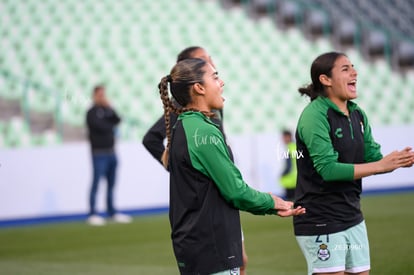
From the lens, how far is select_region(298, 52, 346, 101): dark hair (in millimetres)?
5648

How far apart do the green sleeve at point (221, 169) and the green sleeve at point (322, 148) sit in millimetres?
801

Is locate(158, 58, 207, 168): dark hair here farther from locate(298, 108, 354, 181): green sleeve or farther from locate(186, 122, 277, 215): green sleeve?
locate(298, 108, 354, 181): green sleeve

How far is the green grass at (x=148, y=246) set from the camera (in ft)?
Result: 30.9

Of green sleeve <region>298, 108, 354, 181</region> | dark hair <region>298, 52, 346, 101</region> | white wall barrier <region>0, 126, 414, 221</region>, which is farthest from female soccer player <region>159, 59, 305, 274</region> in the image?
white wall barrier <region>0, 126, 414, 221</region>

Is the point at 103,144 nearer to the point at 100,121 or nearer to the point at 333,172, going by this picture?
the point at 100,121

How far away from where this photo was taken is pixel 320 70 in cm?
567

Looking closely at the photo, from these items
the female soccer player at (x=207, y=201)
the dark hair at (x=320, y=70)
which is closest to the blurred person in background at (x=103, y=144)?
the dark hair at (x=320, y=70)

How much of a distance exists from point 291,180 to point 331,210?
10.6 metres

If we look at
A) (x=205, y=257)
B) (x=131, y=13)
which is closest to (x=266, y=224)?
(x=205, y=257)

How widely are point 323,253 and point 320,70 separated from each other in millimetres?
1140

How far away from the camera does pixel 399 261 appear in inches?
352

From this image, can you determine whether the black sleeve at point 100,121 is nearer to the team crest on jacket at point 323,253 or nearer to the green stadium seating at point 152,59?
the green stadium seating at point 152,59

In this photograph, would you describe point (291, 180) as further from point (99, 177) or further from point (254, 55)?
point (254, 55)

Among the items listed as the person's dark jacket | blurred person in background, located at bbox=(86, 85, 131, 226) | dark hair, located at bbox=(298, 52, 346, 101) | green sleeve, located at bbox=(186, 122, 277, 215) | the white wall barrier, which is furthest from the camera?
the white wall barrier
